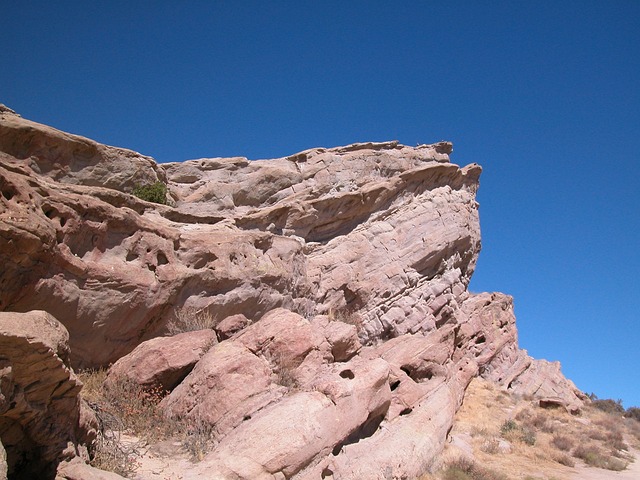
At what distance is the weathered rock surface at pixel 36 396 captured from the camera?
23.7 feet

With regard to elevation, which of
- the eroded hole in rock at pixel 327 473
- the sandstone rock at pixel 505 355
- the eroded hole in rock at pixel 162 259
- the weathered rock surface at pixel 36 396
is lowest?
the weathered rock surface at pixel 36 396

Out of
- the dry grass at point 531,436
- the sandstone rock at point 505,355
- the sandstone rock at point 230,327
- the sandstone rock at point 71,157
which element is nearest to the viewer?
the sandstone rock at point 230,327

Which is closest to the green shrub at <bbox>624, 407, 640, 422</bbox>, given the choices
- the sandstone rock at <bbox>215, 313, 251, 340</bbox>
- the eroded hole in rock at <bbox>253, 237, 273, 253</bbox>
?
the eroded hole in rock at <bbox>253, 237, 273, 253</bbox>

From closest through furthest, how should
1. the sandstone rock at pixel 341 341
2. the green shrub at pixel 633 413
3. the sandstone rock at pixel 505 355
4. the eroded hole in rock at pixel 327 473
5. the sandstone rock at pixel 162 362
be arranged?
the eroded hole in rock at pixel 327 473
the sandstone rock at pixel 162 362
the sandstone rock at pixel 341 341
the sandstone rock at pixel 505 355
the green shrub at pixel 633 413

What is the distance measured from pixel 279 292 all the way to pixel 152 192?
9683 mm

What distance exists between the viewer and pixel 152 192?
24.5m

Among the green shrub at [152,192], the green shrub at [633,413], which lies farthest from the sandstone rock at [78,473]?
the green shrub at [633,413]

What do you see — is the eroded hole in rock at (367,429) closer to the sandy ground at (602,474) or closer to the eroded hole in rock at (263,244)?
the sandy ground at (602,474)

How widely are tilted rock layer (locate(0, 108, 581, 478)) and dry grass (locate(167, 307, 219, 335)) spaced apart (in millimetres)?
148

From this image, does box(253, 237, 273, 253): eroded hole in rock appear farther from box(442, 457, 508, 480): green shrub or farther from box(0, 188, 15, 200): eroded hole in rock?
box(442, 457, 508, 480): green shrub

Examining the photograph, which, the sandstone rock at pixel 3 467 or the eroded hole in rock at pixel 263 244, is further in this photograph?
the eroded hole in rock at pixel 263 244

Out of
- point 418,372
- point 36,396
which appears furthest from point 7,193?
point 418,372

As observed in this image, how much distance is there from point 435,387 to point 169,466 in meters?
9.27

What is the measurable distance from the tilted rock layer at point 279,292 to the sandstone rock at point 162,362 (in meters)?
0.05
